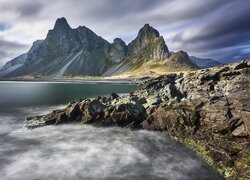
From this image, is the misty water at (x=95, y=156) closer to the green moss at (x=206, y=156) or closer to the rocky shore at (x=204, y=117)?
the green moss at (x=206, y=156)

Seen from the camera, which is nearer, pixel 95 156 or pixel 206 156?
pixel 206 156

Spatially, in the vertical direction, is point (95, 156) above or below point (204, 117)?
below

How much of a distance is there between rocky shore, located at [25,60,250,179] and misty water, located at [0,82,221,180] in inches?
98.3

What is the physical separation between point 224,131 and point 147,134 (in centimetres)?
1412

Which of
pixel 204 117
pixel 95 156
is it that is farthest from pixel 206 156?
pixel 95 156

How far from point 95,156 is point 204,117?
1963 cm

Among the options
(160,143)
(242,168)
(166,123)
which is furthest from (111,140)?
(242,168)

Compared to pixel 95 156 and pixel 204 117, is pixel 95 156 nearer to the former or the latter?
pixel 95 156

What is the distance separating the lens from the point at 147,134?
165ft

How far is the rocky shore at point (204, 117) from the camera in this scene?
3628cm

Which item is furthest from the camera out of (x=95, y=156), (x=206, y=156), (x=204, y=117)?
(x=204, y=117)

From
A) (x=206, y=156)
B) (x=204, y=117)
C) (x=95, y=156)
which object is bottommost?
(x=95, y=156)

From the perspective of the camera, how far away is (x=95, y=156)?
38312mm

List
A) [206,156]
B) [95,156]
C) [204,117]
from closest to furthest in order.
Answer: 1. [206,156]
2. [95,156]
3. [204,117]
